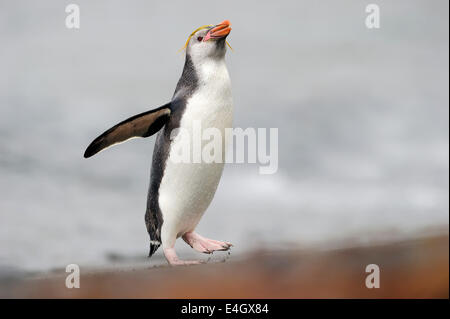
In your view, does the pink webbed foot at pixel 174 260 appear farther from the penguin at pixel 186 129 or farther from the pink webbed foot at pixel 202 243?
the pink webbed foot at pixel 202 243

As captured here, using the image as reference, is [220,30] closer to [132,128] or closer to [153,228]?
[132,128]

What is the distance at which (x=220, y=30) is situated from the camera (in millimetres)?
3176

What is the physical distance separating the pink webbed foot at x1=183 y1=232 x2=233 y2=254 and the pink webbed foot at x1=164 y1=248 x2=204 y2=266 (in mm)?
221

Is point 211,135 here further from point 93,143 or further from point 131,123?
point 93,143

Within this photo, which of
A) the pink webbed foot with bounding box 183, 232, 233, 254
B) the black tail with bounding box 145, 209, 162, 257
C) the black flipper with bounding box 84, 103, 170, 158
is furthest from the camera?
the pink webbed foot with bounding box 183, 232, 233, 254

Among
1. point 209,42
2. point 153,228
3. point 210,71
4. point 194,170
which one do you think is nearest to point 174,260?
point 153,228

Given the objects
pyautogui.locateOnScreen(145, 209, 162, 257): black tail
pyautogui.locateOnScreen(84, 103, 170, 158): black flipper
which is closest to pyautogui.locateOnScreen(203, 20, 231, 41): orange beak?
pyautogui.locateOnScreen(84, 103, 170, 158): black flipper

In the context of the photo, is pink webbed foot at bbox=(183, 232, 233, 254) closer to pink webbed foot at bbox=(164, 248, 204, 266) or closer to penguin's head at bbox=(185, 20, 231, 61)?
pink webbed foot at bbox=(164, 248, 204, 266)

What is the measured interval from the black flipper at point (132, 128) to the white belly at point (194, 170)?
5.3 inches

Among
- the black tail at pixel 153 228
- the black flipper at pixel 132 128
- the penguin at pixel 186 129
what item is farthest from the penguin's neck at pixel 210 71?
the black tail at pixel 153 228

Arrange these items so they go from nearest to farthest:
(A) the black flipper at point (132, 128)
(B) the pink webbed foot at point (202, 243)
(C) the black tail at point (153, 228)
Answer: (A) the black flipper at point (132, 128) < (C) the black tail at point (153, 228) < (B) the pink webbed foot at point (202, 243)

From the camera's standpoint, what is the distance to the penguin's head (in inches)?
125

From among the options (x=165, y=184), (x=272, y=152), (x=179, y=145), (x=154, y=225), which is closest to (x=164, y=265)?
(x=154, y=225)

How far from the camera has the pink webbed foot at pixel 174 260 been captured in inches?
125
